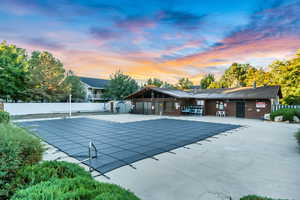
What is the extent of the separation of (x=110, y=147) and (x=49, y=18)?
21.2 feet

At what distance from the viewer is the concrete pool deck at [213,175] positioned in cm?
260

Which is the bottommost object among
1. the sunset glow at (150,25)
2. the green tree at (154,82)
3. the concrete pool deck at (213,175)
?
the concrete pool deck at (213,175)

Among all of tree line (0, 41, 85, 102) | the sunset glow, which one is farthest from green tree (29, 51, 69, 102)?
the sunset glow

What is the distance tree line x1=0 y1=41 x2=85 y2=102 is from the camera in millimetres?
15680

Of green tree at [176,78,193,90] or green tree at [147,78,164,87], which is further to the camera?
green tree at [176,78,193,90]

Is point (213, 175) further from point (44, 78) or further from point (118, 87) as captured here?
point (118, 87)

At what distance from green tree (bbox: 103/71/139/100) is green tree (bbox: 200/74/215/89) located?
1882cm

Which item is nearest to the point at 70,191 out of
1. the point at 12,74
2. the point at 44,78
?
the point at 12,74

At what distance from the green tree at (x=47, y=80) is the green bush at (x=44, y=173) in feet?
64.5

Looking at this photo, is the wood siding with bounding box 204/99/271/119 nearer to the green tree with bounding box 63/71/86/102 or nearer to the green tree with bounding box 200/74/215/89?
Result: the green tree with bounding box 63/71/86/102

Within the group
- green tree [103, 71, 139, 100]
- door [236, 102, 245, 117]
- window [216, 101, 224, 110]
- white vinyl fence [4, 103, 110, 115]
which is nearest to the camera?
door [236, 102, 245, 117]

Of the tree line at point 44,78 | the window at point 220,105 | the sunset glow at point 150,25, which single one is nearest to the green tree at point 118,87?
the tree line at point 44,78

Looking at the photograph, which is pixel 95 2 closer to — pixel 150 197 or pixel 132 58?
pixel 132 58

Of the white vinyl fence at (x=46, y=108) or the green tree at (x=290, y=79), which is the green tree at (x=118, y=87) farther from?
the green tree at (x=290, y=79)
